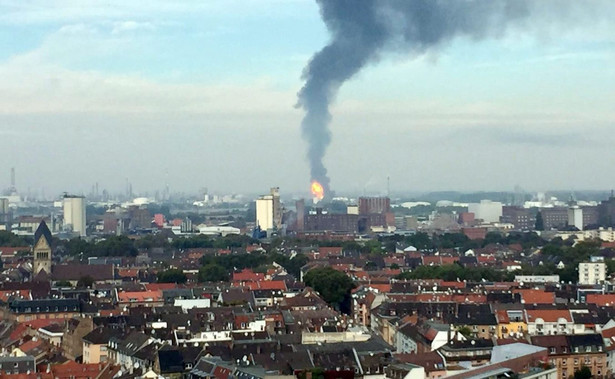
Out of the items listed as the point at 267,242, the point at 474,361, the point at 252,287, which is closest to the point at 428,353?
the point at 474,361

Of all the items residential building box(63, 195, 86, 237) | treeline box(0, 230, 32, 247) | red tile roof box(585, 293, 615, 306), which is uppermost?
residential building box(63, 195, 86, 237)

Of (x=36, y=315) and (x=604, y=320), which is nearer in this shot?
(x=604, y=320)

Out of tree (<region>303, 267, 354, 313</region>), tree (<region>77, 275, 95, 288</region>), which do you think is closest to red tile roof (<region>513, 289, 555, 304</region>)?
tree (<region>303, 267, 354, 313</region>)

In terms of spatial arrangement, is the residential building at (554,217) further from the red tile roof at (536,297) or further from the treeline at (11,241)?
the red tile roof at (536,297)

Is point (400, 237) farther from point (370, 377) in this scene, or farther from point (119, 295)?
point (370, 377)

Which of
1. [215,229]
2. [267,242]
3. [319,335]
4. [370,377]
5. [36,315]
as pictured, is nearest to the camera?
[370,377]

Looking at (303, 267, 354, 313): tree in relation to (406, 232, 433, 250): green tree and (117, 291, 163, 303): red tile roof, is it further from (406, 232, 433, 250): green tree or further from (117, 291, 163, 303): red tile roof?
(406, 232, 433, 250): green tree

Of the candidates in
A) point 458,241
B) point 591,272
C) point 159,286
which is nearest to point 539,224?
point 458,241
